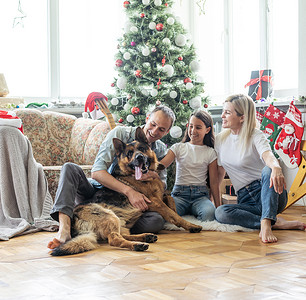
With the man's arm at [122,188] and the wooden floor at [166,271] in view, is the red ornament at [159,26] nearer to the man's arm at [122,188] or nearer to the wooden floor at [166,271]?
the man's arm at [122,188]

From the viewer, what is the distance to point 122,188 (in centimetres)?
271

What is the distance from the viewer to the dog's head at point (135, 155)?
270 cm

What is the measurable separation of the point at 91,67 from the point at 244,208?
346cm

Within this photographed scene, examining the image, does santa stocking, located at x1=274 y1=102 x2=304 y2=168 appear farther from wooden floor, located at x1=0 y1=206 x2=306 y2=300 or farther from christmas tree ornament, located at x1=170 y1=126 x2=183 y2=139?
wooden floor, located at x1=0 y1=206 x2=306 y2=300

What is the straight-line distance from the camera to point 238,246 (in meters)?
2.40

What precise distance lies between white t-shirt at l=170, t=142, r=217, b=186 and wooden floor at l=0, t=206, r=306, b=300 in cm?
75

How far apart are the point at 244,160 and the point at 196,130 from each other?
486 mm

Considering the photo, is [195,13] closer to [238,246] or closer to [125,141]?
[125,141]

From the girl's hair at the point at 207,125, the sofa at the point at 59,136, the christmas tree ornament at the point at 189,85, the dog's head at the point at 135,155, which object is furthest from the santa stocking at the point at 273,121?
the dog's head at the point at 135,155

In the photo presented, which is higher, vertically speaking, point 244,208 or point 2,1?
point 2,1

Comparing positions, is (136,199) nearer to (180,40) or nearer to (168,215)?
(168,215)

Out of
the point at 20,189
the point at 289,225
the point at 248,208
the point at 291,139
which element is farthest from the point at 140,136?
the point at 291,139

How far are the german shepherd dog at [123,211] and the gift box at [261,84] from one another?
2160 millimetres

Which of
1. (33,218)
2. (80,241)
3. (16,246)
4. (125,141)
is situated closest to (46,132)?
(33,218)
